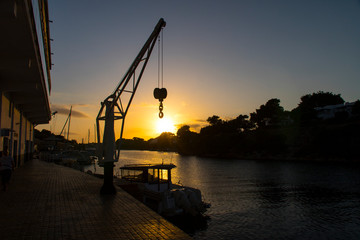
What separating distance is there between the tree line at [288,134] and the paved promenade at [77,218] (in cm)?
8389

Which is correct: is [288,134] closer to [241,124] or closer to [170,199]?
[241,124]

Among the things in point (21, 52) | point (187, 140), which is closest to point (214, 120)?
point (187, 140)

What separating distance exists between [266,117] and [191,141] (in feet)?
184

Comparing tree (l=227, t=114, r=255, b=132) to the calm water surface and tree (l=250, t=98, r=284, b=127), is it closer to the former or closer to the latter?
tree (l=250, t=98, r=284, b=127)

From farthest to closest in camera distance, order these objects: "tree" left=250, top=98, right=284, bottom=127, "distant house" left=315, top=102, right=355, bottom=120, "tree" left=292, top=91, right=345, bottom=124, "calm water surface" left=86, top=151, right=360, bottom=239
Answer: "tree" left=292, top=91, right=345, bottom=124
"tree" left=250, top=98, right=284, bottom=127
"distant house" left=315, top=102, right=355, bottom=120
"calm water surface" left=86, top=151, right=360, bottom=239

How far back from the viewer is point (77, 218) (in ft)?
27.8

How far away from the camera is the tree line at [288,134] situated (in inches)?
3265

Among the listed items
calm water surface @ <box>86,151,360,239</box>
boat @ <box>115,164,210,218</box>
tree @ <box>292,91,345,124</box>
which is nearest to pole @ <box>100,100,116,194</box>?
boat @ <box>115,164,210,218</box>

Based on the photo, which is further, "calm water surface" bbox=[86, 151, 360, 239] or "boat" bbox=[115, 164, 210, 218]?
"boat" bbox=[115, 164, 210, 218]

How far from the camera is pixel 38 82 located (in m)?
17.9

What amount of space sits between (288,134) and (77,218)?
106387mm

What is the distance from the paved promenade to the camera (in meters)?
6.90

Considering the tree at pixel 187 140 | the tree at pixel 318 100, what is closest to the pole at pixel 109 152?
the tree at pixel 318 100

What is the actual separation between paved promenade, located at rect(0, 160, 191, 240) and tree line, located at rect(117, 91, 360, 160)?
3303 inches
